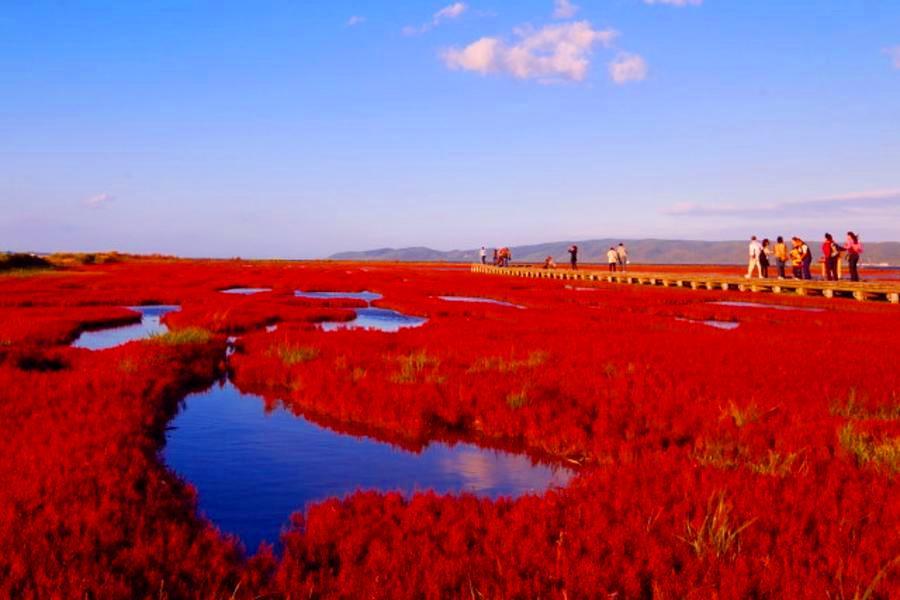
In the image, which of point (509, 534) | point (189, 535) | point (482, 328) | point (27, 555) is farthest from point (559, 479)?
point (482, 328)

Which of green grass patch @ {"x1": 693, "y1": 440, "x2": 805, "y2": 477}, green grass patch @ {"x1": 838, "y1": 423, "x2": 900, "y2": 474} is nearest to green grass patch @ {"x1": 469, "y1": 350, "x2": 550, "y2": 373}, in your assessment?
green grass patch @ {"x1": 693, "y1": 440, "x2": 805, "y2": 477}

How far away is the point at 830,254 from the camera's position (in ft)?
117

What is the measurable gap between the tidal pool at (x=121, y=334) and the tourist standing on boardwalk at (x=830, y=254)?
3063 centimetres

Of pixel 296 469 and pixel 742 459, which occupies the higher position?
pixel 742 459

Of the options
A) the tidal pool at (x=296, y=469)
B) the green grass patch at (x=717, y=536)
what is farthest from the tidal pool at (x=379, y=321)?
the green grass patch at (x=717, y=536)

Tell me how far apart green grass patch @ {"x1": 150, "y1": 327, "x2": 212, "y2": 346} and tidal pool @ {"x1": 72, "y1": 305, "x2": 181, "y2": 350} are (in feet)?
3.03

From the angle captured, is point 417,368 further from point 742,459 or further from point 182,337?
point 742,459

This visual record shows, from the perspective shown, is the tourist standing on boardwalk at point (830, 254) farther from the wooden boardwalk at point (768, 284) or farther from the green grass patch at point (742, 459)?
the green grass patch at point (742, 459)

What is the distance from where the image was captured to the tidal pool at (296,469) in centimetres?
733

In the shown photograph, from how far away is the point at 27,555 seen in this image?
16.3 feet

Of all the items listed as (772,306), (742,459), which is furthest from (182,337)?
(772,306)

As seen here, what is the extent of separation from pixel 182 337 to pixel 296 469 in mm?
9303

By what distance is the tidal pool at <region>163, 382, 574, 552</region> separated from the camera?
24.0ft

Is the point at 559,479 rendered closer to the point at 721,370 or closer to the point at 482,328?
the point at 721,370
